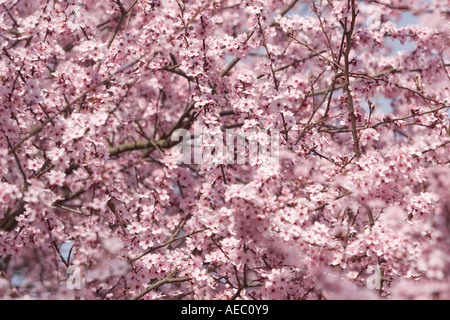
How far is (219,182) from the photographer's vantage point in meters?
6.00

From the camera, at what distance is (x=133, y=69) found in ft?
21.7

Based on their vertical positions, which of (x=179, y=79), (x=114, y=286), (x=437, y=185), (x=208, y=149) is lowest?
(x=114, y=286)

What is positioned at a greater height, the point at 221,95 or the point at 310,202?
the point at 221,95

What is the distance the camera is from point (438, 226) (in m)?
3.85

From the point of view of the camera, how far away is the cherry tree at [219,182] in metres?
4.54

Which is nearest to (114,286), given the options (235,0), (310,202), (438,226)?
(310,202)

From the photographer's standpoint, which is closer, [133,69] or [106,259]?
[106,259]

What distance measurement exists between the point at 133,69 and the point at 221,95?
1205mm

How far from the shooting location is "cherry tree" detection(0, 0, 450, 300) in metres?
4.54

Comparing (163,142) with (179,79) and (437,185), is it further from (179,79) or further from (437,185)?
(437,185)

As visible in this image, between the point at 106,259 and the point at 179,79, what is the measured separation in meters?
5.91
